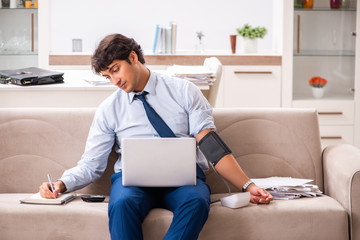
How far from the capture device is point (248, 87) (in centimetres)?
480

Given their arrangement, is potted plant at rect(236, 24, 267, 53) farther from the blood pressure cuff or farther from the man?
the blood pressure cuff

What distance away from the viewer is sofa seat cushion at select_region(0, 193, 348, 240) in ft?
7.14

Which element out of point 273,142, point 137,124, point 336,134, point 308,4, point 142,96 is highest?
point 308,4

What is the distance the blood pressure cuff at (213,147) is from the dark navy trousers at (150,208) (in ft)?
0.50

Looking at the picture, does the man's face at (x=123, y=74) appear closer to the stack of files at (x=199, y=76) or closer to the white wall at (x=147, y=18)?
the stack of files at (x=199, y=76)

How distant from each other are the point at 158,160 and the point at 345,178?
80cm

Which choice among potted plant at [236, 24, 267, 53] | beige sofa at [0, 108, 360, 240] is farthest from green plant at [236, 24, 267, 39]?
beige sofa at [0, 108, 360, 240]

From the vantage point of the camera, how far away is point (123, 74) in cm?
231

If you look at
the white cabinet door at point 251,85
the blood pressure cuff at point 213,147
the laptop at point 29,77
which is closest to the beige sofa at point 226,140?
the blood pressure cuff at point 213,147

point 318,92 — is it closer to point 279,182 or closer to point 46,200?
point 279,182

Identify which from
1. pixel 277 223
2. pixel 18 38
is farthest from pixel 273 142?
pixel 18 38

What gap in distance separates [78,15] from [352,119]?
270 centimetres

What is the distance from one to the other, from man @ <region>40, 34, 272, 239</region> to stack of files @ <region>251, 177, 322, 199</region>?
4.8 inches

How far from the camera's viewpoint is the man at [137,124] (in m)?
2.22
